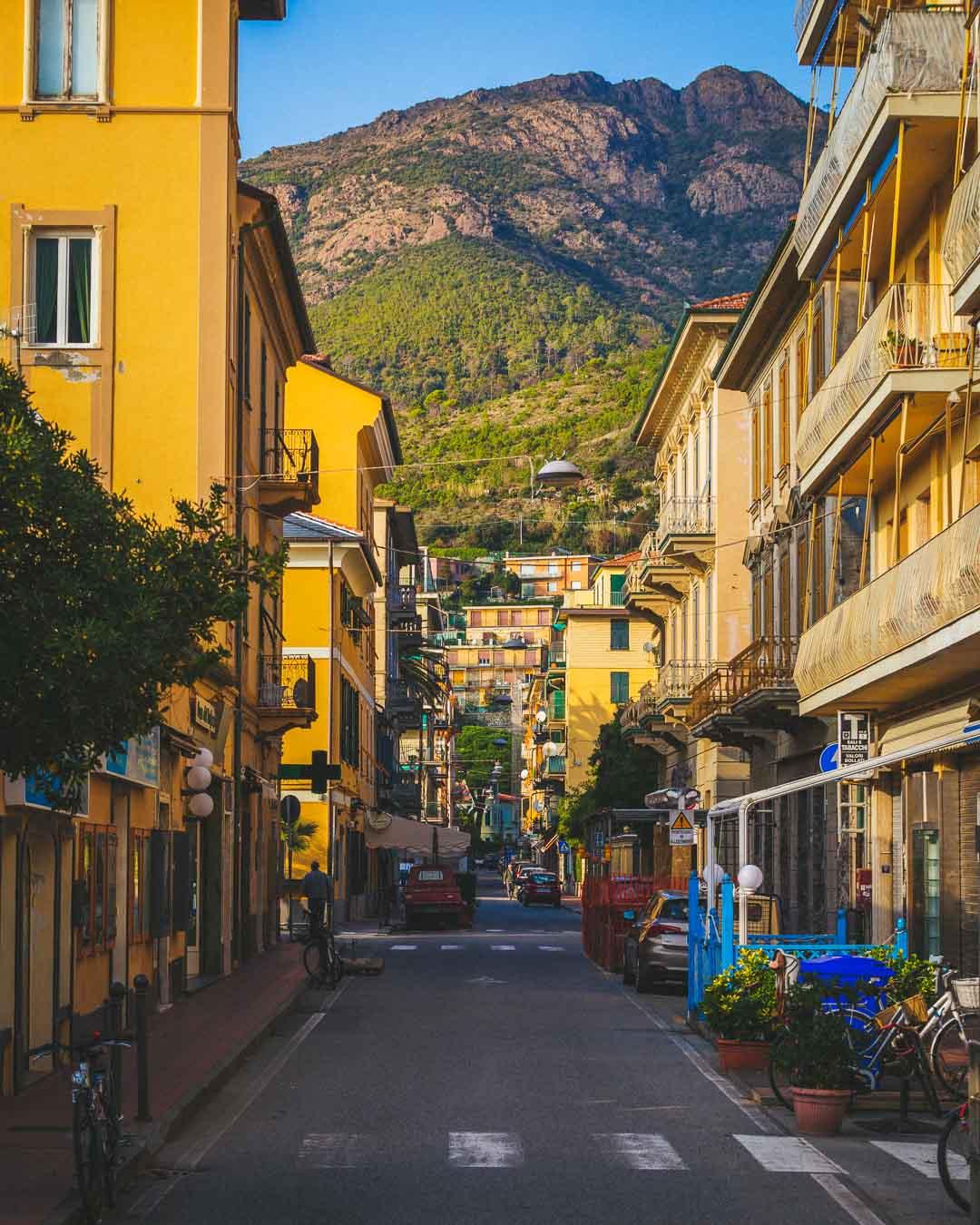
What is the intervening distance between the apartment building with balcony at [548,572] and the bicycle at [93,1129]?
145 m

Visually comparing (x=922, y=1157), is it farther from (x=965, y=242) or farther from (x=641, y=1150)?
(x=965, y=242)

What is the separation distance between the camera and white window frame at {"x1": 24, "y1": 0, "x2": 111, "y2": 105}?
28656 mm

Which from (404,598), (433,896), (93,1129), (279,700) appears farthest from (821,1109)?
(404,598)

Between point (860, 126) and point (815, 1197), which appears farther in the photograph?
point (860, 126)

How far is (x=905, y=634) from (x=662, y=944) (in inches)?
306

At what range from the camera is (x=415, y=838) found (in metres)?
51.0

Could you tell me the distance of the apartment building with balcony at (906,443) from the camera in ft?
67.2

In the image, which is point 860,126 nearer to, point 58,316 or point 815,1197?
point 58,316

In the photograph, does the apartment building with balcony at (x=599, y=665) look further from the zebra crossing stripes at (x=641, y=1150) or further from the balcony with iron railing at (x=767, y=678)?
the zebra crossing stripes at (x=641, y=1150)

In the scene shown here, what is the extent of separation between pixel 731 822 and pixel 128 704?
1277 inches

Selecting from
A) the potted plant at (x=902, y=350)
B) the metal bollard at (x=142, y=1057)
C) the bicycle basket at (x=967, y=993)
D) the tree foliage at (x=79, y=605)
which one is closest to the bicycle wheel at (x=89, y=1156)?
the tree foliage at (x=79, y=605)

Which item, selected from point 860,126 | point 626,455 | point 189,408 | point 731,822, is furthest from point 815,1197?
point 626,455

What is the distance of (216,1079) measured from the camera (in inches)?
639

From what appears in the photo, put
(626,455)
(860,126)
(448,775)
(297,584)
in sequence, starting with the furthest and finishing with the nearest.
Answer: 1. (448,775)
2. (626,455)
3. (297,584)
4. (860,126)
